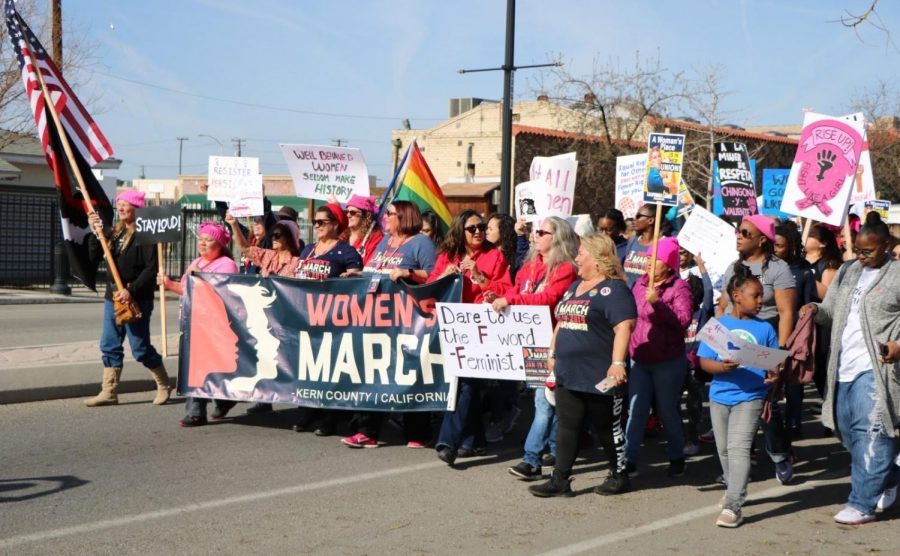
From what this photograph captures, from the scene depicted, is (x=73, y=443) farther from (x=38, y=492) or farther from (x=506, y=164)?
(x=506, y=164)

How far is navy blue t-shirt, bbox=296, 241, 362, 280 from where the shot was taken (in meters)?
8.51

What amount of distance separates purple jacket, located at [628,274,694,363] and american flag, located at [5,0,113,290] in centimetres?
527

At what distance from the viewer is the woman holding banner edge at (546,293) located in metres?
7.09

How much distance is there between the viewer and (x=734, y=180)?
1364cm

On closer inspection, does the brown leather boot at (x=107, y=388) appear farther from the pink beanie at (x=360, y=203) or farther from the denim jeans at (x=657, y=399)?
the denim jeans at (x=657, y=399)

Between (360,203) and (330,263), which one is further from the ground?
(360,203)

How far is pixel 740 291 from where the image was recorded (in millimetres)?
6191

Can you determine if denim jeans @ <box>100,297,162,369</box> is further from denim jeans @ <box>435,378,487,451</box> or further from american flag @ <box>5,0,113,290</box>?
denim jeans @ <box>435,378,487,451</box>

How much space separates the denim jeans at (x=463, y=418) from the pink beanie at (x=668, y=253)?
162cm

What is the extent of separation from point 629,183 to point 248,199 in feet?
14.7

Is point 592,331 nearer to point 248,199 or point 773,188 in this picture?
point 248,199

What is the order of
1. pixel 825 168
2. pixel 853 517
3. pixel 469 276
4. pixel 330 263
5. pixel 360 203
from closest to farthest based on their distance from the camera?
pixel 853 517, pixel 469 276, pixel 330 263, pixel 825 168, pixel 360 203

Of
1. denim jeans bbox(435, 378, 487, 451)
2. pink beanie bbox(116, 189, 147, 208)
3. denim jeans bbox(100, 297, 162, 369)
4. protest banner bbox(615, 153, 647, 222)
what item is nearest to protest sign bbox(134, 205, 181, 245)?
pink beanie bbox(116, 189, 147, 208)

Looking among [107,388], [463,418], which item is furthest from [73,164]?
[463,418]
